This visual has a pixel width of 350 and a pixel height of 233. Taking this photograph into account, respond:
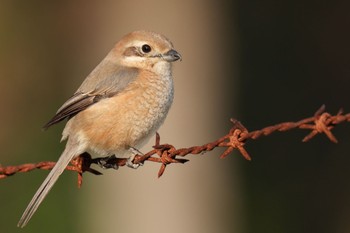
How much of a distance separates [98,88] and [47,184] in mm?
780

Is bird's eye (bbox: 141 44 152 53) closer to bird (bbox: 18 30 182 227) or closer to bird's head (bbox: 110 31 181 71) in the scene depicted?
bird's head (bbox: 110 31 181 71)

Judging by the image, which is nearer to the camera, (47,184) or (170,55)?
(47,184)

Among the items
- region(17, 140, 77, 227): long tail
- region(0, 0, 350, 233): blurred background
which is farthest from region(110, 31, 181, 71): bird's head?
region(0, 0, 350, 233): blurred background

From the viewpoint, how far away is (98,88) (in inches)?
240

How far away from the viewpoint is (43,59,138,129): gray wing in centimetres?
602

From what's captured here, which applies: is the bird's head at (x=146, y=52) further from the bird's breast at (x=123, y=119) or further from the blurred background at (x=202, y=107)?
the blurred background at (x=202, y=107)

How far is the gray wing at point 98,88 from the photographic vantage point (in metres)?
6.02

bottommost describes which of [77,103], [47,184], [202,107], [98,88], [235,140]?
[47,184]

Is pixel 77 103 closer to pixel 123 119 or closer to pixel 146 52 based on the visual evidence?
pixel 123 119

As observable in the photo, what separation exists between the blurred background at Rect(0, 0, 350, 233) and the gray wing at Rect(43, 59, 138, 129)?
543cm

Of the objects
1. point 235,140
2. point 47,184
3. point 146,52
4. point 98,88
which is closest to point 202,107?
point 146,52

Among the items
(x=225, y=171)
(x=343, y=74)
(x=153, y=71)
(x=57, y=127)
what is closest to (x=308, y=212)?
(x=225, y=171)

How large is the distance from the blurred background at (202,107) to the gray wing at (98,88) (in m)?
5.43

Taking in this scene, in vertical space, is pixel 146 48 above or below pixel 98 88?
above
